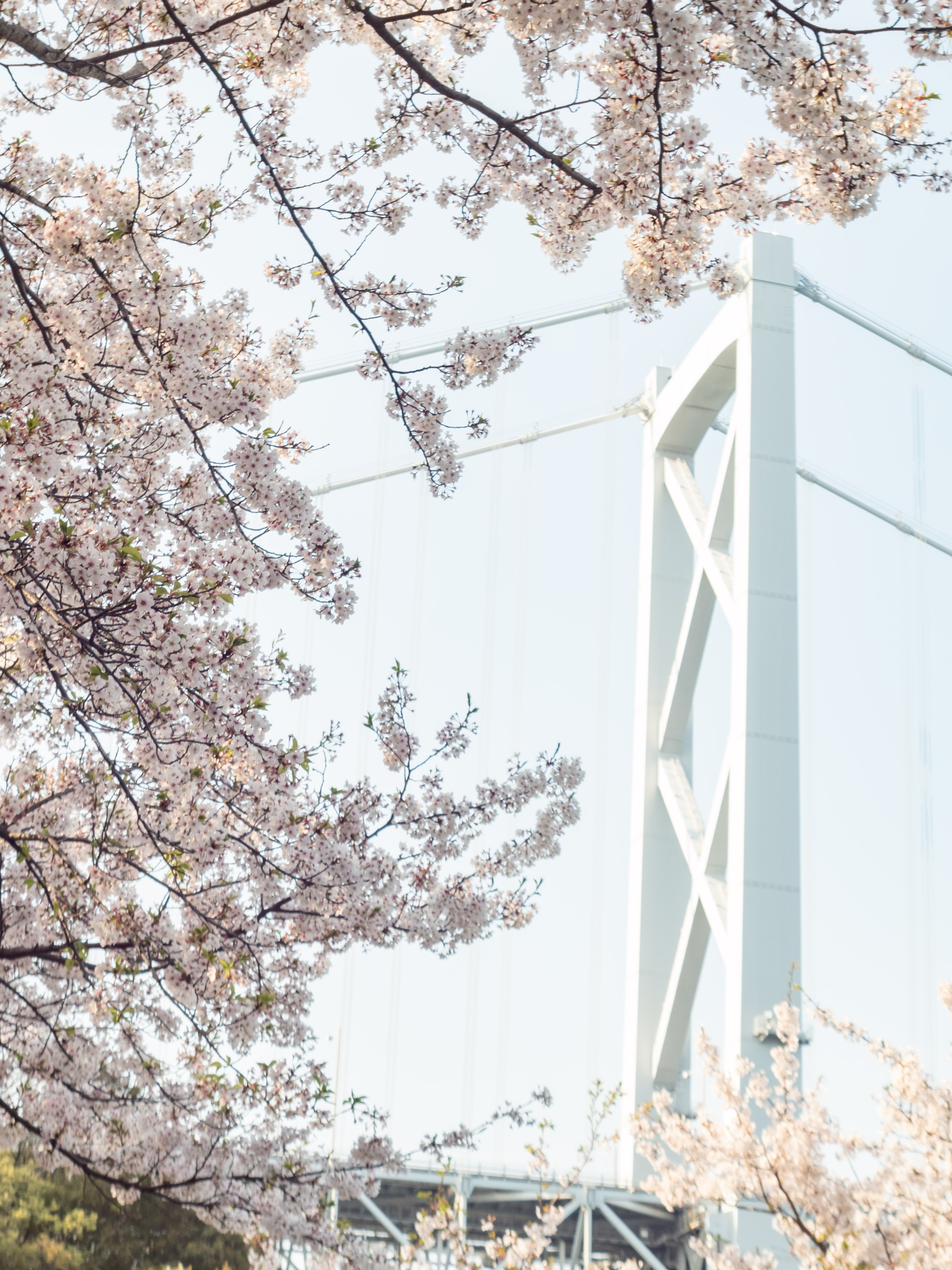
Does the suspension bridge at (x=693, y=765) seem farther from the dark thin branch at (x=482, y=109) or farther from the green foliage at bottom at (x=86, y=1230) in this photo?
the dark thin branch at (x=482, y=109)

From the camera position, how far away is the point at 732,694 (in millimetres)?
8641

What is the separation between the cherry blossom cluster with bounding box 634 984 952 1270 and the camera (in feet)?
11.9

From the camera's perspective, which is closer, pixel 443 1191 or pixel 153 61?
pixel 153 61

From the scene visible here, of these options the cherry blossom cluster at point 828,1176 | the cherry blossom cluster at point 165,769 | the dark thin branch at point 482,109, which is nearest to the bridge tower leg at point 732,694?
the cherry blossom cluster at point 828,1176

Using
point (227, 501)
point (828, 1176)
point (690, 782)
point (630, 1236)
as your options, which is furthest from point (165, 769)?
point (690, 782)

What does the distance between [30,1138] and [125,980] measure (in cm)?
65

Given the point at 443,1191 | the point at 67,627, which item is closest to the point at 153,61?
the point at 67,627

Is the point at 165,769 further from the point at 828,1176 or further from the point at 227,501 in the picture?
the point at 828,1176

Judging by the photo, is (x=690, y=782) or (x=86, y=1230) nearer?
(x=86, y=1230)

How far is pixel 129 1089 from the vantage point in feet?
10.2

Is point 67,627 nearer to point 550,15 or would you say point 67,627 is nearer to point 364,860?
point 364,860

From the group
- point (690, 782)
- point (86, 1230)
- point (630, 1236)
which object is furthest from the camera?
point (690, 782)

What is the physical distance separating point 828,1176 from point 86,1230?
172 inches

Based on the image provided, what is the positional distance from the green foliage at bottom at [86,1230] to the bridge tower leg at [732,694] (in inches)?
125
